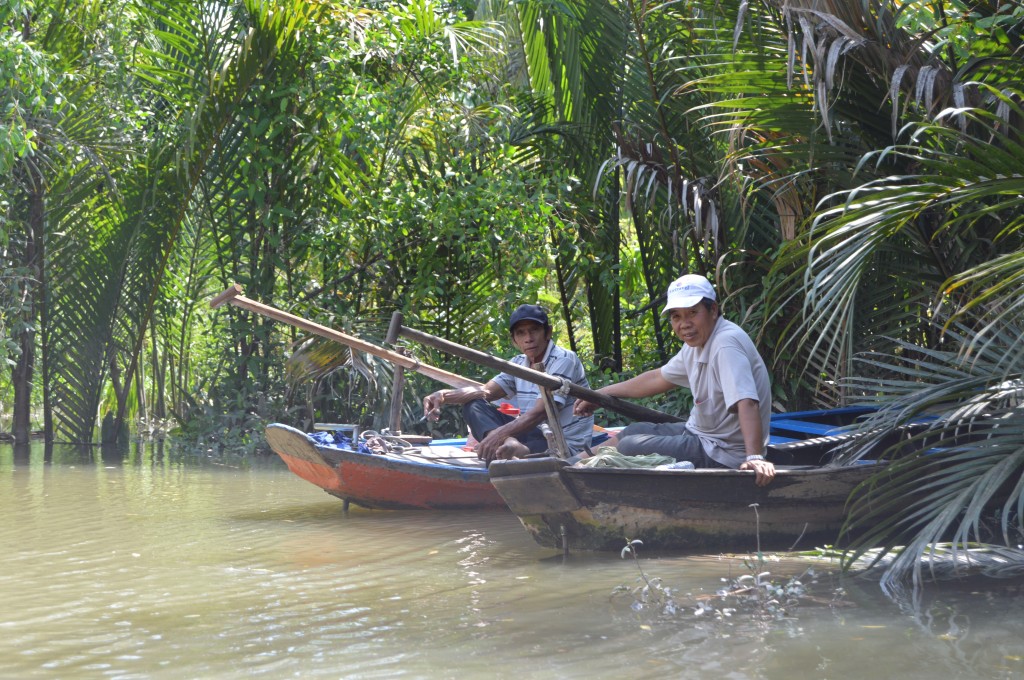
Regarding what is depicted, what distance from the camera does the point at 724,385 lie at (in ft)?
17.6

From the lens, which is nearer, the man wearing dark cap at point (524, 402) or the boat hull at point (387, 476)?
the man wearing dark cap at point (524, 402)

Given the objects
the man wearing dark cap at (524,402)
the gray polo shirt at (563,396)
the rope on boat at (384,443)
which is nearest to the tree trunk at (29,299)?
the rope on boat at (384,443)

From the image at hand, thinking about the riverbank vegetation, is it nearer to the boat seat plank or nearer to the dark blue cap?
the boat seat plank

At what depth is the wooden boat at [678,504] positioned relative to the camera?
17.4 ft

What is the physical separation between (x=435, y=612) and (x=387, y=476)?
2625 mm

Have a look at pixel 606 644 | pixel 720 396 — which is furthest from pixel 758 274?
pixel 606 644

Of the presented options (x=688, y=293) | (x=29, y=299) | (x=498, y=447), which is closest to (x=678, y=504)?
(x=688, y=293)

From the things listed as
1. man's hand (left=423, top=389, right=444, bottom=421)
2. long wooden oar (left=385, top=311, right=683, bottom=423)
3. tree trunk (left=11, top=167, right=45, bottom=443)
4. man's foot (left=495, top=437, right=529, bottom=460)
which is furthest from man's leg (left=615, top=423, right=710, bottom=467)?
tree trunk (left=11, top=167, right=45, bottom=443)

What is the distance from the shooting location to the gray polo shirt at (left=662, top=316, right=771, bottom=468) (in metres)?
5.33

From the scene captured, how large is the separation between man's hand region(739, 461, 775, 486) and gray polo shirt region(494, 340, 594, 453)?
1461 mm

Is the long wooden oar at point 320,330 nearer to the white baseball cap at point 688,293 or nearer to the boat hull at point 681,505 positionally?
the boat hull at point 681,505

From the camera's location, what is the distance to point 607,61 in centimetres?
943

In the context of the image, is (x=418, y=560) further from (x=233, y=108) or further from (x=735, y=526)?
(x=233, y=108)

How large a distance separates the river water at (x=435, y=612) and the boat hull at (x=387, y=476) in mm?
335
